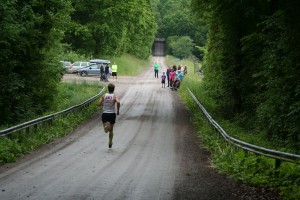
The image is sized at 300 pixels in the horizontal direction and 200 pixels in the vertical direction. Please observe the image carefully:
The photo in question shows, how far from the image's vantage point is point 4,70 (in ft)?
64.5

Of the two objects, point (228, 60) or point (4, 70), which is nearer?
point (4, 70)

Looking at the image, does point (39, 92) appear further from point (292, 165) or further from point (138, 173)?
point (292, 165)

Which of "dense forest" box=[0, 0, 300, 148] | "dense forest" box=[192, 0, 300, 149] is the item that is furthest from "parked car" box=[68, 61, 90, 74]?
"dense forest" box=[0, 0, 300, 148]

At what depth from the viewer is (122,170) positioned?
37.3ft

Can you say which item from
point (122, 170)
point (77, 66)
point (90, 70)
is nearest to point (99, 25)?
point (90, 70)

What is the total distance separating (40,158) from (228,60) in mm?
14471

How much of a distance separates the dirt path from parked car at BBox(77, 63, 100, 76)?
107 ft

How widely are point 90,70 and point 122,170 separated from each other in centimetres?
4237

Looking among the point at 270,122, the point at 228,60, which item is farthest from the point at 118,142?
the point at 228,60

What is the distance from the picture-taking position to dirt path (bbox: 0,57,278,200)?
8.95 m

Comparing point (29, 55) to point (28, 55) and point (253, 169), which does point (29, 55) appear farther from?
point (253, 169)

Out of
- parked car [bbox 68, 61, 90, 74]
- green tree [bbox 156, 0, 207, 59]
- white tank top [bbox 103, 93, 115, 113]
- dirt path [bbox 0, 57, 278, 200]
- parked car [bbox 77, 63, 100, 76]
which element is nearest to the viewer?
dirt path [bbox 0, 57, 278, 200]

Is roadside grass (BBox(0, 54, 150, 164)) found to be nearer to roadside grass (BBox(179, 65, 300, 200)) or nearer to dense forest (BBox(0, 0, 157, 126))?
dense forest (BBox(0, 0, 157, 126))

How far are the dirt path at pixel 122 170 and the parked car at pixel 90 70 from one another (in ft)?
107
